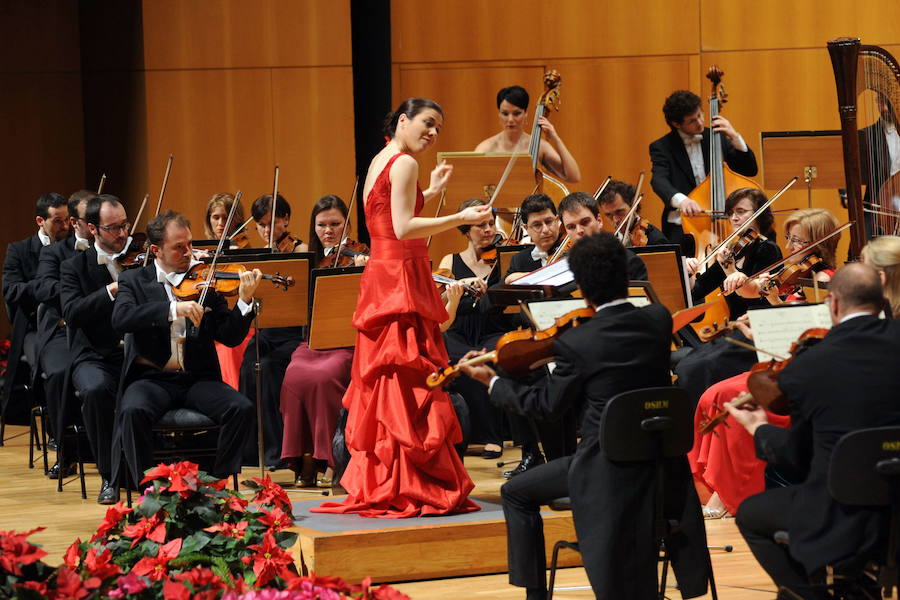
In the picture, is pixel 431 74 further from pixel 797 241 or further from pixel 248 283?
pixel 797 241

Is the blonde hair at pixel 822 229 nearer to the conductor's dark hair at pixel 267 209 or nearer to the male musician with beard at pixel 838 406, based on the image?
the male musician with beard at pixel 838 406

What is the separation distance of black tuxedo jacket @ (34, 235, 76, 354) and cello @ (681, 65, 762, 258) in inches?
107

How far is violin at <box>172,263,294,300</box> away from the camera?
4358 millimetres

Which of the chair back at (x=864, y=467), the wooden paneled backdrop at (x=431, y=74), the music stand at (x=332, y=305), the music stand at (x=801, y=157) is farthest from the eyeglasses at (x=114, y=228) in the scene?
the chair back at (x=864, y=467)

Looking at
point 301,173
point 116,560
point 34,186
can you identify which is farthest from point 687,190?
point 34,186

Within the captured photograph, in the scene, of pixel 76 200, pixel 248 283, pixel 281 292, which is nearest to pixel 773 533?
pixel 248 283

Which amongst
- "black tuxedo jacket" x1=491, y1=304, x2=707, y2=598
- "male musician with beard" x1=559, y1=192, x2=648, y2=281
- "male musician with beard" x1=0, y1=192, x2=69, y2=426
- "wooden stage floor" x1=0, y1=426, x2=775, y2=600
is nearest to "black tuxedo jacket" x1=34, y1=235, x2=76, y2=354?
"male musician with beard" x1=0, y1=192, x2=69, y2=426

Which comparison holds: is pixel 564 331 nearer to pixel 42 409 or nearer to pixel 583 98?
pixel 42 409

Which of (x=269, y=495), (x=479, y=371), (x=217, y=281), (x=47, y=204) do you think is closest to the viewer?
(x=479, y=371)

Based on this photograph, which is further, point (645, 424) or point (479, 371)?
point (479, 371)

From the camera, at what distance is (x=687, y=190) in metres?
5.58

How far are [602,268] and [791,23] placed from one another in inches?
187

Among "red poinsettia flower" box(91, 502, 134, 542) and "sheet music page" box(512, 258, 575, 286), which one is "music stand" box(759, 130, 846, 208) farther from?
"red poinsettia flower" box(91, 502, 134, 542)

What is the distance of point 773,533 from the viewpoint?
270 centimetres
